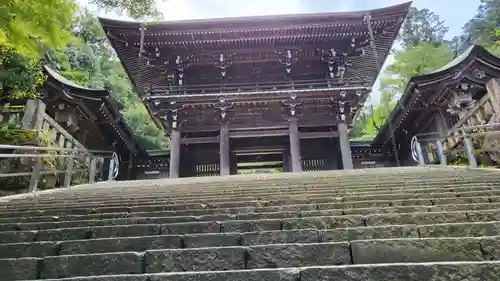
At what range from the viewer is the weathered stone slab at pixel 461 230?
100 inches

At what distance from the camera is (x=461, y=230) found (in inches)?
102

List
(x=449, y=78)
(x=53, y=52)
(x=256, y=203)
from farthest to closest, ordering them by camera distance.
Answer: (x=53, y=52)
(x=449, y=78)
(x=256, y=203)

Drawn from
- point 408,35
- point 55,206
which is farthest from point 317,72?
point 408,35

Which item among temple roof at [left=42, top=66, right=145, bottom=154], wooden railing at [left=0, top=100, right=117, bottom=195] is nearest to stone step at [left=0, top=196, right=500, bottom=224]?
wooden railing at [left=0, top=100, right=117, bottom=195]

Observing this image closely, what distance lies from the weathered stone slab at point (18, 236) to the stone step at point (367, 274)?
5.22ft

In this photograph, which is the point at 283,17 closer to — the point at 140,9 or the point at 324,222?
the point at 140,9

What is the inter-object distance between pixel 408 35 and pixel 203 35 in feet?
88.9

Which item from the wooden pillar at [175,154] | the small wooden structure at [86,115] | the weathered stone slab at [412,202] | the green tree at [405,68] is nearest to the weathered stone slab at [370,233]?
the weathered stone slab at [412,202]

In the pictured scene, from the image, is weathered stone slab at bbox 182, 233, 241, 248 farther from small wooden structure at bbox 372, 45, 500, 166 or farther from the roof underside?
the roof underside

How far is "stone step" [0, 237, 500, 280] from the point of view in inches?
86.1

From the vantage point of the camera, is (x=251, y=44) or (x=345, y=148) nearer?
(x=345, y=148)

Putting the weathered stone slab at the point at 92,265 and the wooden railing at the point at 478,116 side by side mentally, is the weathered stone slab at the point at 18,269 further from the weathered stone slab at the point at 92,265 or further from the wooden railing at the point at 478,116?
the wooden railing at the point at 478,116

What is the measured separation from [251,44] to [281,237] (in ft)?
37.5

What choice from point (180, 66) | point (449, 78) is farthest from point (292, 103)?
point (449, 78)
